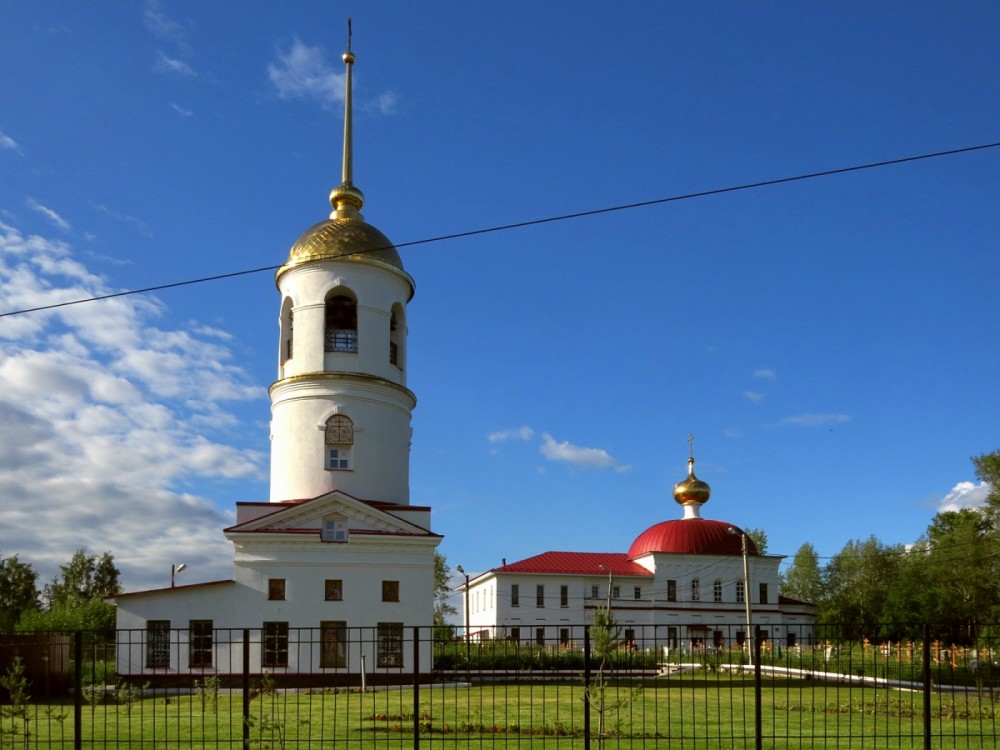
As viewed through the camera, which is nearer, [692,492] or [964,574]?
[964,574]

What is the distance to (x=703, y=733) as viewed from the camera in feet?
60.8

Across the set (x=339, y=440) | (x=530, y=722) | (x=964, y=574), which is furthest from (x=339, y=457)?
(x=964, y=574)

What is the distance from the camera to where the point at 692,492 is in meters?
66.2

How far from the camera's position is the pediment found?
33.6 metres

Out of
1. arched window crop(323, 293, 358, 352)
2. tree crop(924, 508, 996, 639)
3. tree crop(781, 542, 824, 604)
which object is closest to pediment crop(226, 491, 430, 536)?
arched window crop(323, 293, 358, 352)

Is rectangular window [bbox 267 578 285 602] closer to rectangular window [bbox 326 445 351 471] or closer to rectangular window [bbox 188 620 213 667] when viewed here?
rectangular window [bbox 188 620 213 667]

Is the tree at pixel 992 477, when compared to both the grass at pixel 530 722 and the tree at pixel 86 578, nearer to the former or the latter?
the grass at pixel 530 722

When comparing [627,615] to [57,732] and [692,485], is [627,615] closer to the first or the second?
[692,485]

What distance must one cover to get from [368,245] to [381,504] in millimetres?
9105

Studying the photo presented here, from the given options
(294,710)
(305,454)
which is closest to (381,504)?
(305,454)

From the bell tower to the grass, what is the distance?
9719mm

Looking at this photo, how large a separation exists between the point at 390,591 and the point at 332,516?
3.02 meters

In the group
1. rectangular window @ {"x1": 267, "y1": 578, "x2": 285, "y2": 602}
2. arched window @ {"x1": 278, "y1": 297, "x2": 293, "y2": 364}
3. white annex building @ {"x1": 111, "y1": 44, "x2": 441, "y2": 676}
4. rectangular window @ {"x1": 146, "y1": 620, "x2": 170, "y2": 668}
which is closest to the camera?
rectangular window @ {"x1": 146, "y1": 620, "x2": 170, "y2": 668}

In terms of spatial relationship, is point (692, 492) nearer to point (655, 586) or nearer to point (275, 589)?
point (655, 586)
